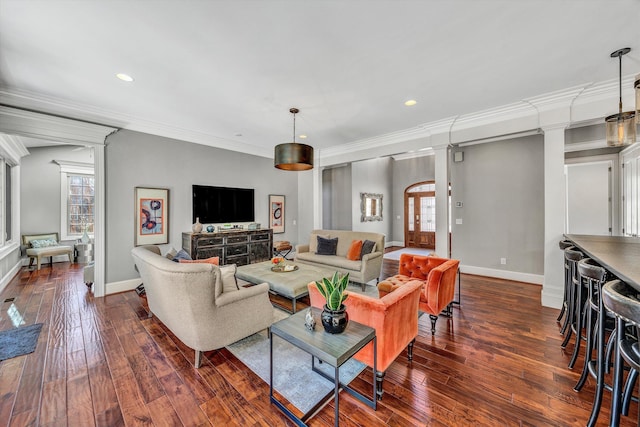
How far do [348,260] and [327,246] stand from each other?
0.69 m

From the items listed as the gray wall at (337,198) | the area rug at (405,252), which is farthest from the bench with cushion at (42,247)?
the area rug at (405,252)

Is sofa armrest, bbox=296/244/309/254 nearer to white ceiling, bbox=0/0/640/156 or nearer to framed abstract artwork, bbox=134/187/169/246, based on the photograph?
framed abstract artwork, bbox=134/187/169/246

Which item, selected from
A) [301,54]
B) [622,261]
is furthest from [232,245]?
[622,261]

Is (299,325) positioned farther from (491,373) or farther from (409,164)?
(409,164)

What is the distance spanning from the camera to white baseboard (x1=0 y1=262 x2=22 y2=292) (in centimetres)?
432

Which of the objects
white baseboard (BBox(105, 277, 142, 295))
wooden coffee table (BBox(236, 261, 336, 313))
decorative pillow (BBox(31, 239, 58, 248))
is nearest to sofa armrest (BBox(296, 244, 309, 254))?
wooden coffee table (BBox(236, 261, 336, 313))

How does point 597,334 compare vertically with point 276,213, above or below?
below

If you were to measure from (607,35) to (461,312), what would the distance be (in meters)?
3.16

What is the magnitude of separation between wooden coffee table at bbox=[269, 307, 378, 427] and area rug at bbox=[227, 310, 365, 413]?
9cm

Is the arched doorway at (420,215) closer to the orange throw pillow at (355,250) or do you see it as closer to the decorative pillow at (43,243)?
the orange throw pillow at (355,250)

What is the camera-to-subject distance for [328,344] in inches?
61.6

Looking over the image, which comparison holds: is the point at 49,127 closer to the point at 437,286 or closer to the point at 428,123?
the point at 437,286

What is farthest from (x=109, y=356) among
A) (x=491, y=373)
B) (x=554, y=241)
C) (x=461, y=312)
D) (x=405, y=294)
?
(x=554, y=241)

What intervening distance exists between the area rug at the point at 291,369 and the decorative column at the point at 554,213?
10.3 feet
